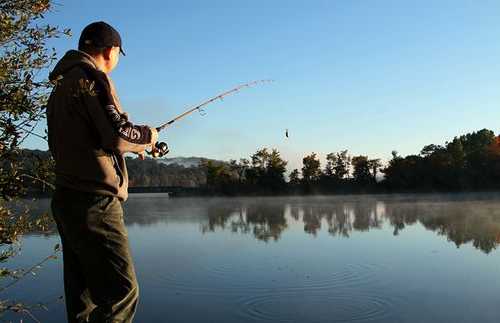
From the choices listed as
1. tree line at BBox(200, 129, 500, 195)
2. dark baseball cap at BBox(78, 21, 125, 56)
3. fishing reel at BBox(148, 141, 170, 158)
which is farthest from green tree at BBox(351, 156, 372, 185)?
dark baseball cap at BBox(78, 21, 125, 56)

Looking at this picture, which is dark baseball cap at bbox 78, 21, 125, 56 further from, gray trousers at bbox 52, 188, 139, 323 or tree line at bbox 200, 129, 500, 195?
tree line at bbox 200, 129, 500, 195

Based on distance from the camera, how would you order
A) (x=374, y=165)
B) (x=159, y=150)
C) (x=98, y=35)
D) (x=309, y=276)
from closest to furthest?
(x=98, y=35), (x=159, y=150), (x=309, y=276), (x=374, y=165)

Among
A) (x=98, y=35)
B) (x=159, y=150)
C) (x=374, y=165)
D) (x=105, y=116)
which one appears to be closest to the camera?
(x=105, y=116)

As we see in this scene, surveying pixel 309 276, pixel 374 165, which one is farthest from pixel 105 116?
pixel 374 165

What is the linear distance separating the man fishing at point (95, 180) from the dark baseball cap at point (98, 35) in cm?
11

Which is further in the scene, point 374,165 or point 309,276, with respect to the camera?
point 374,165

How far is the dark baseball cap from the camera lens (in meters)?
2.48

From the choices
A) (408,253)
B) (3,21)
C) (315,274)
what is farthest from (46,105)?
(408,253)

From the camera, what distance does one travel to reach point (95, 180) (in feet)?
7.63

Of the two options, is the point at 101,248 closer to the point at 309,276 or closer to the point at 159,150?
the point at 159,150

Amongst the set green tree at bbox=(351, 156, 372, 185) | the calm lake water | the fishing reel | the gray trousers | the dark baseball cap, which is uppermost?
green tree at bbox=(351, 156, 372, 185)

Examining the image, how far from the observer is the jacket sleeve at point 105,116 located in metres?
2.24

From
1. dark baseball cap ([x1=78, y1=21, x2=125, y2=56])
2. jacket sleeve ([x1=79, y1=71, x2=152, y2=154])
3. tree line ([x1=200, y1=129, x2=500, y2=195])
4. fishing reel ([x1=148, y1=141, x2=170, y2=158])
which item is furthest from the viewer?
tree line ([x1=200, y1=129, x2=500, y2=195])

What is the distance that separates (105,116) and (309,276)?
687cm
